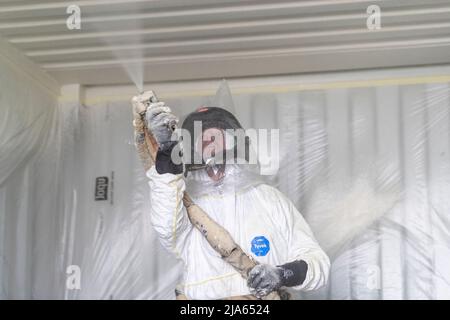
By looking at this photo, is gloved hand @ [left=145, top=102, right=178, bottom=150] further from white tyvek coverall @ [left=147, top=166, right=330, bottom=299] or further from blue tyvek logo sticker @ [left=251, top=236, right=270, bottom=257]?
blue tyvek logo sticker @ [left=251, top=236, right=270, bottom=257]

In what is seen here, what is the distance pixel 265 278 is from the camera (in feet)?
7.88

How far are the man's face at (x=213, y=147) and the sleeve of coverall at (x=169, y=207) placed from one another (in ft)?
0.80

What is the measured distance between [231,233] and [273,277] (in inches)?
12.4

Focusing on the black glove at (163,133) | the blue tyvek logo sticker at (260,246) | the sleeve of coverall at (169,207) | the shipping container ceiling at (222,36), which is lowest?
the blue tyvek logo sticker at (260,246)

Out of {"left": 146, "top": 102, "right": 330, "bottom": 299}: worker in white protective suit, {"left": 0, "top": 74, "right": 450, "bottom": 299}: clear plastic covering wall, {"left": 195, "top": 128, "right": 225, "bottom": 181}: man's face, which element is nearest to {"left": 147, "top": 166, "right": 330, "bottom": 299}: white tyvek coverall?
{"left": 146, "top": 102, "right": 330, "bottom": 299}: worker in white protective suit

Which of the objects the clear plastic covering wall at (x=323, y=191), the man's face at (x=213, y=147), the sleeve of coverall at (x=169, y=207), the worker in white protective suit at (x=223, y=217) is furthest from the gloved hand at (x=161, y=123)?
the clear plastic covering wall at (x=323, y=191)

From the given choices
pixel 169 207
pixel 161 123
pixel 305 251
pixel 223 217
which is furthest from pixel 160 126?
pixel 305 251

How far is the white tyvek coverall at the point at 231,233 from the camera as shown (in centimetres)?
248

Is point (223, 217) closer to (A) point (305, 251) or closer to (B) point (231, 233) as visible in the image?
(B) point (231, 233)

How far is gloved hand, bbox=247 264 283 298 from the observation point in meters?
2.40

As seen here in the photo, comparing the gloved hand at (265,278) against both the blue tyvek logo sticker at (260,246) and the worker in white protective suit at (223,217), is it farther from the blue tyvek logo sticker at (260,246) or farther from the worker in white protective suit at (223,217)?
the blue tyvek logo sticker at (260,246)

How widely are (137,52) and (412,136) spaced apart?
1411mm
